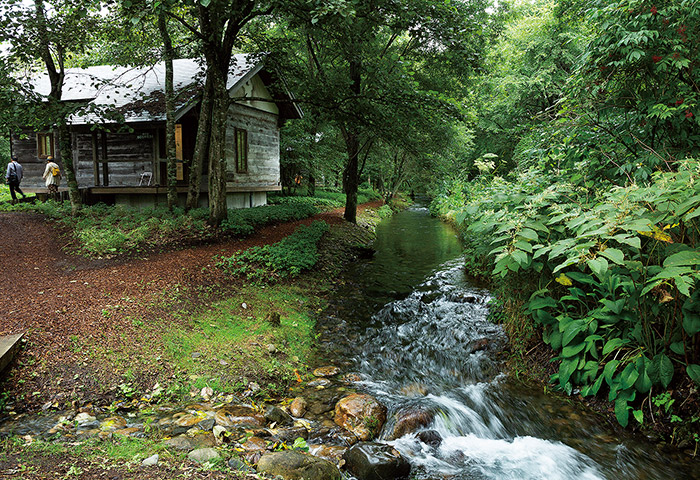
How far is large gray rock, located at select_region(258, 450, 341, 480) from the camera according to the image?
3.34 metres

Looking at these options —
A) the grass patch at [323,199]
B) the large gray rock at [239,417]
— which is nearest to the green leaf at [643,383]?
the large gray rock at [239,417]

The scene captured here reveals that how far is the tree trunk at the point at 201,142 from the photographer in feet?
40.0

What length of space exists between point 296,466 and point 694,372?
3760 millimetres

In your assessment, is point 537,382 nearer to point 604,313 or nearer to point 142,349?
point 604,313

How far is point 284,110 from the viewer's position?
20469mm

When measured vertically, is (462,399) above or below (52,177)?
below

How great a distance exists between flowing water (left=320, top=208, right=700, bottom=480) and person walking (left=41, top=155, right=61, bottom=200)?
42.4 ft

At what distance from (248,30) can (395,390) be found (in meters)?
12.9

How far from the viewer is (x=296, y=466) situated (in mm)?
3408

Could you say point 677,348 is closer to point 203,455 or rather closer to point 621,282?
point 621,282

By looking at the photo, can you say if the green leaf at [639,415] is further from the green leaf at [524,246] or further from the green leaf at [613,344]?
the green leaf at [524,246]

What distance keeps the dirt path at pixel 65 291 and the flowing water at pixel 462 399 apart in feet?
9.94

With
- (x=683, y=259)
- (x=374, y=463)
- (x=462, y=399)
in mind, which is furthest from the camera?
(x=462, y=399)

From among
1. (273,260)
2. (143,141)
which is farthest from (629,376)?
(143,141)
